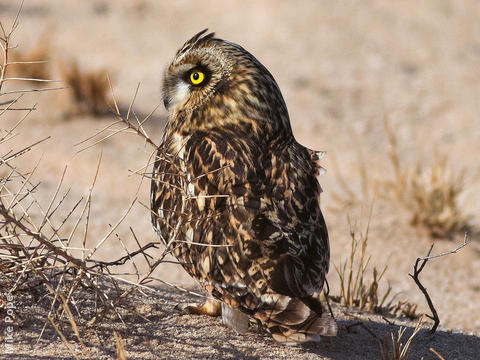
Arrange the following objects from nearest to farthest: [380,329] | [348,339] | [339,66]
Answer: [348,339] < [380,329] < [339,66]

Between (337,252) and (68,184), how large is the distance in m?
2.68

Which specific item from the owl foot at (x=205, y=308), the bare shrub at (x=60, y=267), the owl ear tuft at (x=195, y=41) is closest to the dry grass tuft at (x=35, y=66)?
the owl ear tuft at (x=195, y=41)

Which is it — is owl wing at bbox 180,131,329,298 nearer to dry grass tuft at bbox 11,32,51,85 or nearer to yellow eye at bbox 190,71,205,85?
yellow eye at bbox 190,71,205,85

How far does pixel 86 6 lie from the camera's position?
11.8 meters

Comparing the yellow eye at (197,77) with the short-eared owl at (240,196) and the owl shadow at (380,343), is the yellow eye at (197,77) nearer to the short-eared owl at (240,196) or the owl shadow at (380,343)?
the short-eared owl at (240,196)

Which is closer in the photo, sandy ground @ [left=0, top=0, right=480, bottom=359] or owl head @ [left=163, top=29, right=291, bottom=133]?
owl head @ [left=163, top=29, right=291, bottom=133]

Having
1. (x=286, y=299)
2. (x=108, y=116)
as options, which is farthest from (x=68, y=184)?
(x=286, y=299)

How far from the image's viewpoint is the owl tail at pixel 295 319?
284cm

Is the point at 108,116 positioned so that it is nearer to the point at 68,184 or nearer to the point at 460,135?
the point at 68,184

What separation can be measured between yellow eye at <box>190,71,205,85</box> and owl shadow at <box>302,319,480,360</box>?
4.41 ft

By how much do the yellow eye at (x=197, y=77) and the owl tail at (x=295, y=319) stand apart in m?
1.20

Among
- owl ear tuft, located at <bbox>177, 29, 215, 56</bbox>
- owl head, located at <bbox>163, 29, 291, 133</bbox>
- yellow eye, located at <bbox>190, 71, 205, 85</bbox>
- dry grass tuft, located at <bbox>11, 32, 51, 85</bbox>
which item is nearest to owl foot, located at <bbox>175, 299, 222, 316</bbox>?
owl head, located at <bbox>163, 29, 291, 133</bbox>

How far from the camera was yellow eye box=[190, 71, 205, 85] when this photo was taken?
351 cm

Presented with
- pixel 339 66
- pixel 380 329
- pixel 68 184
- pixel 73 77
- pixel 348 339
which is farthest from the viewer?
pixel 339 66
